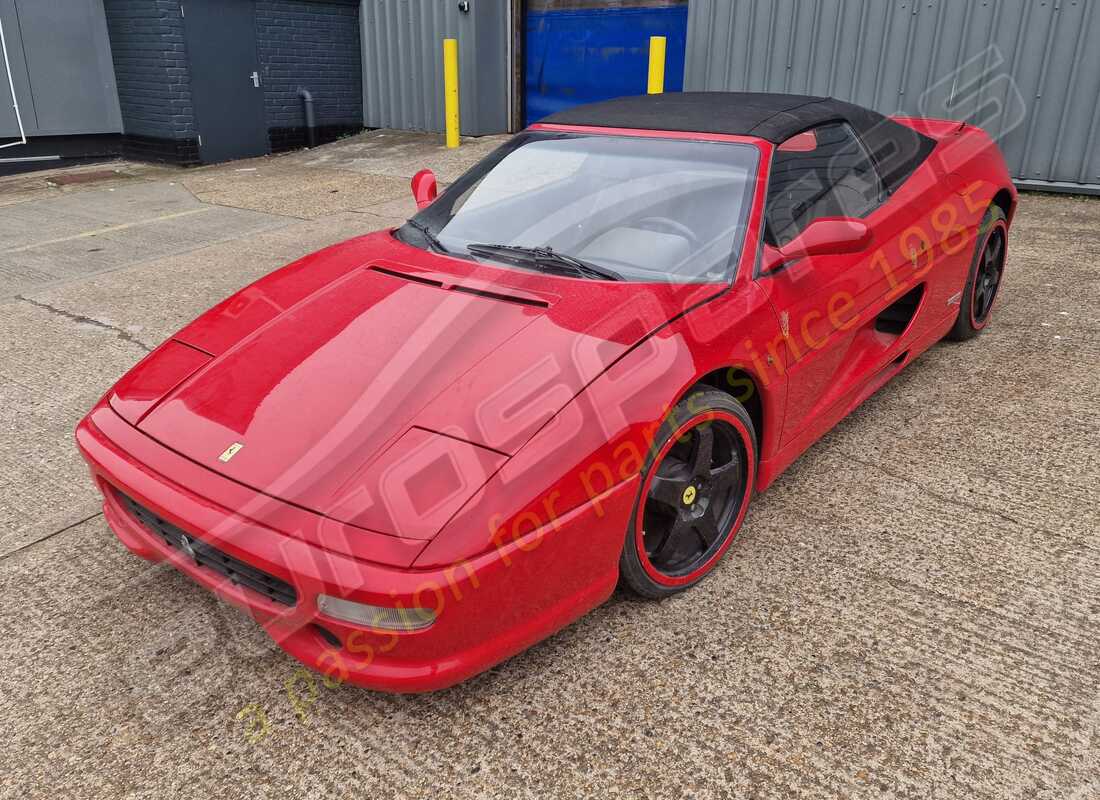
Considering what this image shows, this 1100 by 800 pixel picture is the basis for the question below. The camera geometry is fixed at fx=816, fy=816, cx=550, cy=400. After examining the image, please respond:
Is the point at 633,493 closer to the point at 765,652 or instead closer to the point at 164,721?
the point at 765,652

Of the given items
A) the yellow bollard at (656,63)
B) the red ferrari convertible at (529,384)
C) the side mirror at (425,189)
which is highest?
the yellow bollard at (656,63)

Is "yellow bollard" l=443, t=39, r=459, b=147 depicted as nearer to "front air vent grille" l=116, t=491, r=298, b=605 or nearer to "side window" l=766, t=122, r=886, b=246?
"side window" l=766, t=122, r=886, b=246

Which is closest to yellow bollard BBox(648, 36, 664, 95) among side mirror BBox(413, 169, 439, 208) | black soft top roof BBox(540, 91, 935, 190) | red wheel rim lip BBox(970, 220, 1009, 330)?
red wheel rim lip BBox(970, 220, 1009, 330)

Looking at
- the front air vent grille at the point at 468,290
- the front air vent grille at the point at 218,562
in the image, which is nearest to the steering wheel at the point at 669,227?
the front air vent grille at the point at 468,290

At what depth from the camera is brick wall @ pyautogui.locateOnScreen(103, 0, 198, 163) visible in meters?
9.81

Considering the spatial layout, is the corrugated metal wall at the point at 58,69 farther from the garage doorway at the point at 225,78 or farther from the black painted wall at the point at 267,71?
the garage doorway at the point at 225,78

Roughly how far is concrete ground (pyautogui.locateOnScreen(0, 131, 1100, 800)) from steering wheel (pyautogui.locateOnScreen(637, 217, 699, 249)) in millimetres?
1023

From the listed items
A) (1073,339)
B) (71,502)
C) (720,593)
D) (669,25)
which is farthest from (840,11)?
(71,502)

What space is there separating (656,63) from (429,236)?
7196mm

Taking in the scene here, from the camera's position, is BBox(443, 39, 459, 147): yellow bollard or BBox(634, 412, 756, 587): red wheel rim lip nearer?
BBox(634, 412, 756, 587): red wheel rim lip

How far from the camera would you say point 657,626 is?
238 cm

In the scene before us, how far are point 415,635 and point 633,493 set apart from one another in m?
0.67

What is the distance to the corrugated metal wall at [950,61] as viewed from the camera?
7371 millimetres

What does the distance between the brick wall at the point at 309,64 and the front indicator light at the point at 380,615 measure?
10.7 meters
